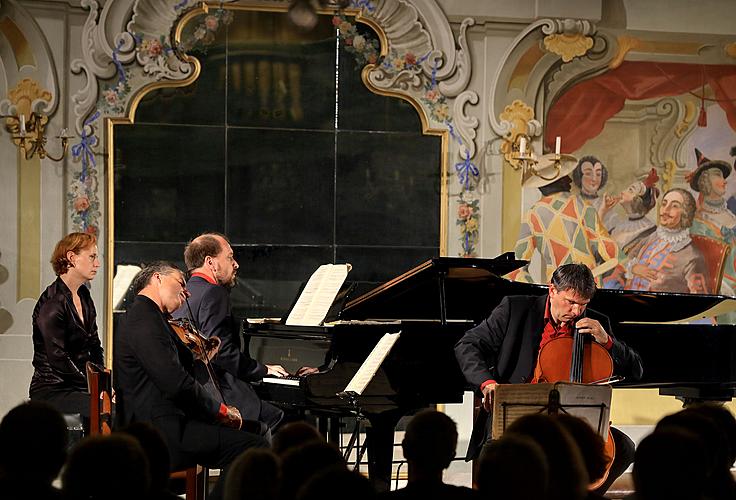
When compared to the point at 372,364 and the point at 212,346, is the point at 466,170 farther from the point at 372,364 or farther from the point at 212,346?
the point at 212,346

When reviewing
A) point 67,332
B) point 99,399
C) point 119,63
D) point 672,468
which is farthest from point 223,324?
point 672,468

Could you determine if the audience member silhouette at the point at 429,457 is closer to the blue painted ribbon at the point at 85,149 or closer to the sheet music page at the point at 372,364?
the sheet music page at the point at 372,364

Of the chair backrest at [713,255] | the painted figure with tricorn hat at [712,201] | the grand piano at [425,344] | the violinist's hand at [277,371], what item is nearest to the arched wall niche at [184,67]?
the painted figure with tricorn hat at [712,201]

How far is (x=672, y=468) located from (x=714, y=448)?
40 cm

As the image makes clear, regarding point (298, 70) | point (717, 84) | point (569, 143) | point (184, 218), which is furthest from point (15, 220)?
point (717, 84)

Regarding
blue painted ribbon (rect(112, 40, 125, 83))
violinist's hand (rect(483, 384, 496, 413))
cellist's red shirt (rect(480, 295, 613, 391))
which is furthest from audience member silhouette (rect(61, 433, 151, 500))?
blue painted ribbon (rect(112, 40, 125, 83))

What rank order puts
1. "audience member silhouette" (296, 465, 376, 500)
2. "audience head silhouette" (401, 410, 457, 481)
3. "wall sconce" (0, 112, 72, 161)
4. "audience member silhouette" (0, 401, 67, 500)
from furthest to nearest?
"wall sconce" (0, 112, 72, 161) < "audience head silhouette" (401, 410, 457, 481) < "audience member silhouette" (0, 401, 67, 500) < "audience member silhouette" (296, 465, 376, 500)

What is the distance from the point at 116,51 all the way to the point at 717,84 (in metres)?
4.57

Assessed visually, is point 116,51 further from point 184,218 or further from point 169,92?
point 184,218

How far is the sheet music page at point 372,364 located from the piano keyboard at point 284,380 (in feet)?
0.97

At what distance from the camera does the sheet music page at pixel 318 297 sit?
17.8ft

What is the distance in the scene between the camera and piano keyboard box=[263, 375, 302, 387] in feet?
17.2

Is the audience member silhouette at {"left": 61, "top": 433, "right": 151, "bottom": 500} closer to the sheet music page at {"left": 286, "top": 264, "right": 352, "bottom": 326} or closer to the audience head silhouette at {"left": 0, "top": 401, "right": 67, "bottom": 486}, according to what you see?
the audience head silhouette at {"left": 0, "top": 401, "right": 67, "bottom": 486}

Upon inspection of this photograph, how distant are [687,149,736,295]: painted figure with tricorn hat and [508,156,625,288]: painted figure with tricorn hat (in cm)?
74
